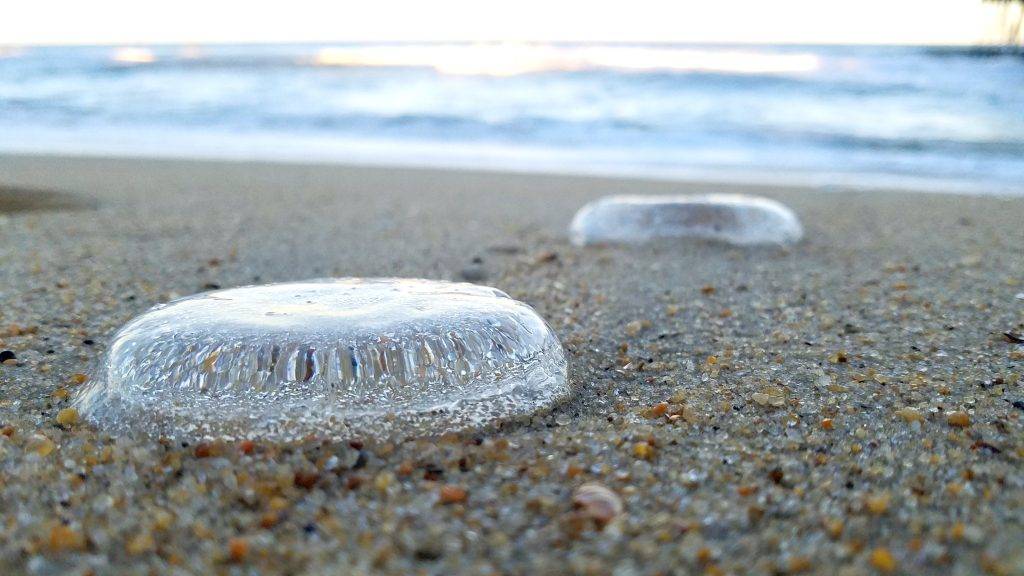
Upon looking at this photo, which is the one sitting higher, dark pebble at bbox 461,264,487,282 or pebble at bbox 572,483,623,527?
dark pebble at bbox 461,264,487,282

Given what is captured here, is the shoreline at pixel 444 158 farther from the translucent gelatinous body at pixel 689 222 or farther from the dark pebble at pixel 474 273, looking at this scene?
the dark pebble at pixel 474 273

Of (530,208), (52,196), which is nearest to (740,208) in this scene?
(530,208)

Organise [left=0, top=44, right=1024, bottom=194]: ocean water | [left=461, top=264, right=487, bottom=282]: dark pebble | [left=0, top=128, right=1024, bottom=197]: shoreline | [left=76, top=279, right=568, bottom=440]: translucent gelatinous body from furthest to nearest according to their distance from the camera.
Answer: [left=0, top=44, right=1024, bottom=194]: ocean water → [left=0, top=128, right=1024, bottom=197]: shoreline → [left=461, top=264, right=487, bottom=282]: dark pebble → [left=76, top=279, right=568, bottom=440]: translucent gelatinous body

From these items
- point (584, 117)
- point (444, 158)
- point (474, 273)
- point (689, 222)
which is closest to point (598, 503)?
point (474, 273)

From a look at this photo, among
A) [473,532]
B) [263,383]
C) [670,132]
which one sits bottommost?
[473,532]

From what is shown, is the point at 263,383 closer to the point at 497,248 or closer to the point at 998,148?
the point at 497,248

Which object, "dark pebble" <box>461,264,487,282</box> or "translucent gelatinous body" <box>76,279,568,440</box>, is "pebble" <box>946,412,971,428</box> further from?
"dark pebble" <box>461,264,487,282</box>

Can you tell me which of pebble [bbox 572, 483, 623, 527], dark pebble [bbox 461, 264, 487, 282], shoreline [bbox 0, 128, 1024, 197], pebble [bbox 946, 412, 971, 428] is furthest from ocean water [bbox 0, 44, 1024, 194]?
pebble [bbox 572, 483, 623, 527]
